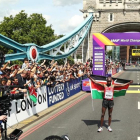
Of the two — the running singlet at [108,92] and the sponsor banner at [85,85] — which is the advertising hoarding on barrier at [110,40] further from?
the running singlet at [108,92]

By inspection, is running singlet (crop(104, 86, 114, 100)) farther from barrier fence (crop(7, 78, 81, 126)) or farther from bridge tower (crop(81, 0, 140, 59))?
bridge tower (crop(81, 0, 140, 59))

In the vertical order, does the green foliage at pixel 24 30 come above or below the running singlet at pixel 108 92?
above

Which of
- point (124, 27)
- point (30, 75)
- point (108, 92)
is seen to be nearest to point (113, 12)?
point (124, 27)

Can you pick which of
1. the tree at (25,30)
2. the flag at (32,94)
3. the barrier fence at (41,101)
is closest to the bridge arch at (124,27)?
the tree at (25,30)

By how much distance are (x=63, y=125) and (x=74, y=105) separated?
4.69 metres

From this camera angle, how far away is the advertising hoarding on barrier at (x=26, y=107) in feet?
32.9

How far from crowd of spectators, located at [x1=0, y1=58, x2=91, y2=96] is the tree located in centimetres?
3298

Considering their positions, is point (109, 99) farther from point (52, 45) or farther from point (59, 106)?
point (52, 45)

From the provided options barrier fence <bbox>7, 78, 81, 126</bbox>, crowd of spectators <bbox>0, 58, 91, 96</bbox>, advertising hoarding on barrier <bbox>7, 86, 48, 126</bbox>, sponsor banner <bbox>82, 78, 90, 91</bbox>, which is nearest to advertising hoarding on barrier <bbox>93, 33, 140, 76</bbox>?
sponsor banner <bbox>82, 78, 90, 91</bbox>

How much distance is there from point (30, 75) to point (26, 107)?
54.2 inches

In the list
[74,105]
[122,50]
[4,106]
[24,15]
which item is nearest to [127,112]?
[74,105]

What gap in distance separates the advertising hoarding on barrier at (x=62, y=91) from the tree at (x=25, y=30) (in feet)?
109

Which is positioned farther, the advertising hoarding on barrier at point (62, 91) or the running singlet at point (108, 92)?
the advertising hoarding on barrier at point (62, 91)

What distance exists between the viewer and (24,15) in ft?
185
